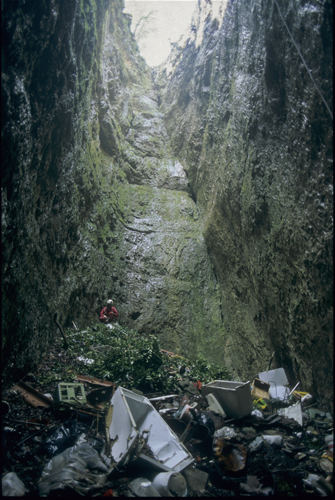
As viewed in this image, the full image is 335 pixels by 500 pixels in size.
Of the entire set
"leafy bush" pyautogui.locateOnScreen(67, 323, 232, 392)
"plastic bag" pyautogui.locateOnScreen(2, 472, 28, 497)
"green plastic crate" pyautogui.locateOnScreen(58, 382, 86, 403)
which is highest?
"plastic bag" pyautogui.locateOnScreen(2, 472, 28, 497)

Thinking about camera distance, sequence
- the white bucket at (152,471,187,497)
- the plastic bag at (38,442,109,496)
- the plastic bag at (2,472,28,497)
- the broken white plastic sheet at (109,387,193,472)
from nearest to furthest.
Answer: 1. the plastic bag at (2,472,28,497)
2. the plastic bag at (38,442,109,496)
3. the white bucket at (152,471,187,497)
4. the broken white plastic sheet at (109,387,193,472)

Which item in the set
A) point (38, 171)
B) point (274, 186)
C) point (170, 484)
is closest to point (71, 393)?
point (170, 484)

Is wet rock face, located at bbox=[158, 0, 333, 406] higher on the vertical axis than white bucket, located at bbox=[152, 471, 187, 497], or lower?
Result: higher

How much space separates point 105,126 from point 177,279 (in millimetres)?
6488

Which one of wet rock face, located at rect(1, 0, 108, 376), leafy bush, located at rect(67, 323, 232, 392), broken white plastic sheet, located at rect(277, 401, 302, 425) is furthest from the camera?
leafy bush, located at rect(67, 323, 232, 392)

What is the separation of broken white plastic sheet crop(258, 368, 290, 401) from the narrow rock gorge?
196 mm

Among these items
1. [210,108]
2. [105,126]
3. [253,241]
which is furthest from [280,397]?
[105,126]

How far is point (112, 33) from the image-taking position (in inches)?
584

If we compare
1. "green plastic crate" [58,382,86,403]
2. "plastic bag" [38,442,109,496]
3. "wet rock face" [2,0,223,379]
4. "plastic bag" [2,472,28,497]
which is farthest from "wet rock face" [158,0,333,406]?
"plastic bag" [2,472,28,497]

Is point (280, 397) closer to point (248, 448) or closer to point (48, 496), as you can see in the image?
point (248, 448)

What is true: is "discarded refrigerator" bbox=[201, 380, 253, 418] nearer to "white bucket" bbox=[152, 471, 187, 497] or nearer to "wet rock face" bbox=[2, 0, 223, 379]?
"white bucket" bbox=[152, 471, 187, 497]

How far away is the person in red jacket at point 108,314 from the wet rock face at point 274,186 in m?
3.21

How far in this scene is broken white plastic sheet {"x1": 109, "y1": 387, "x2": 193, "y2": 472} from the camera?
3377 mm

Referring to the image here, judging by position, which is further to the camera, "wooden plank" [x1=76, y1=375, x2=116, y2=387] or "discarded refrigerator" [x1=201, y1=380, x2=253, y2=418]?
"wooden plank" [x1=76, y1=375, x2=116, y2=387]
